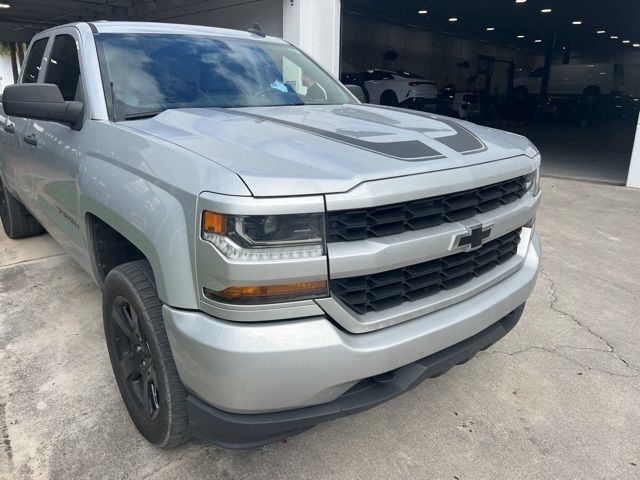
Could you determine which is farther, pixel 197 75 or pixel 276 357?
pixel 197 75

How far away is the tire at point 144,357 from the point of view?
1856 millimetres

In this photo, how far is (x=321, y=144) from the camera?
6.40 feet

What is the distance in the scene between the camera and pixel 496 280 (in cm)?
220

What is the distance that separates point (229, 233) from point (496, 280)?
50.8 inches

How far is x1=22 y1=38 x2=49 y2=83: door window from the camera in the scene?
3.61m

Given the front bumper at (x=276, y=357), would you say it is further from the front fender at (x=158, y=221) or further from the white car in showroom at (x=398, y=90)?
the white car in showroom at (x=398, y=90)

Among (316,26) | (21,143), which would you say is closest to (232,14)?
(316,26)

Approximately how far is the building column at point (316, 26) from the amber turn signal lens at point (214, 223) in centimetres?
922

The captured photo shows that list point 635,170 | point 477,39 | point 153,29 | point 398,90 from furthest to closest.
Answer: point 477,39, point 398,90, point 635,170, point 153,29

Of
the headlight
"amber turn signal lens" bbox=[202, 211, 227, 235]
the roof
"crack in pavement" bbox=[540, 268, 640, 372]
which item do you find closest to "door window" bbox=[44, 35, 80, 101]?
the roof

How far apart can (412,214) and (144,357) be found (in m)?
1.31

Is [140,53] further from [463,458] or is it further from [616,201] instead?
[616,201]

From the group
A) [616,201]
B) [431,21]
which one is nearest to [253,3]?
[616,201]

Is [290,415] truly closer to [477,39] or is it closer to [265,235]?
[265,235]
